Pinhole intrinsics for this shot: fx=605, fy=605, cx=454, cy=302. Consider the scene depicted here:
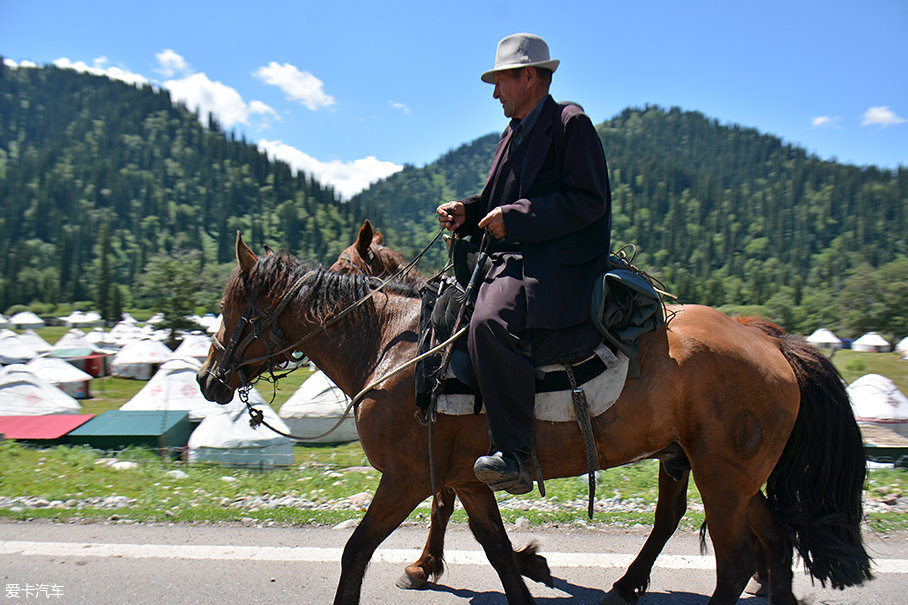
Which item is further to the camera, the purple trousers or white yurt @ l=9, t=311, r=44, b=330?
white yurt @ l=9, t=311, r=44, b=330

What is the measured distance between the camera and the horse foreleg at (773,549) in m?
3.91

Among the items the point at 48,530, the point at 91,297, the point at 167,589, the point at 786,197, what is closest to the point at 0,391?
the point at 48,530

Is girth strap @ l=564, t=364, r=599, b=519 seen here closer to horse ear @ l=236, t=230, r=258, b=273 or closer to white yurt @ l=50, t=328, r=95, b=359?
horse ear @ l=236, t=230, r=258, b=273

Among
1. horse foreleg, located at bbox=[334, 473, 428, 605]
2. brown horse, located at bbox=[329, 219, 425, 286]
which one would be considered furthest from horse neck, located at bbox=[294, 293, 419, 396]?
brown horse, located at bbox=[329, 219, 425, 286]

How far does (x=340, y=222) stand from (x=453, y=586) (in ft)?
540

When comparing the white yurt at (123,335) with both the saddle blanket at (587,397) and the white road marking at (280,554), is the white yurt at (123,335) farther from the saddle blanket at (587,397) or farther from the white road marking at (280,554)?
the saddle blanket at (587,397)

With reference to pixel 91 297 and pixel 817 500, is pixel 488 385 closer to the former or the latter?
pixel 817 500

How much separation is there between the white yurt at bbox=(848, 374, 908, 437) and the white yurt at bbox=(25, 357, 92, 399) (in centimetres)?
3035

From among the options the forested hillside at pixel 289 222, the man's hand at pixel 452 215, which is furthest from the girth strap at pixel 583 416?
the forested hillside at pixel 289 222

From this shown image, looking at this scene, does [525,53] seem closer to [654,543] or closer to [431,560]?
[654,543]

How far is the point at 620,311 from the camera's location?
3.45m

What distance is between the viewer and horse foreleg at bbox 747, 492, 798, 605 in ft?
12.8

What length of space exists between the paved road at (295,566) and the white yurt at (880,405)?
37.4 feet

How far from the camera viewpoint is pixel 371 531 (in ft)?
11.8
